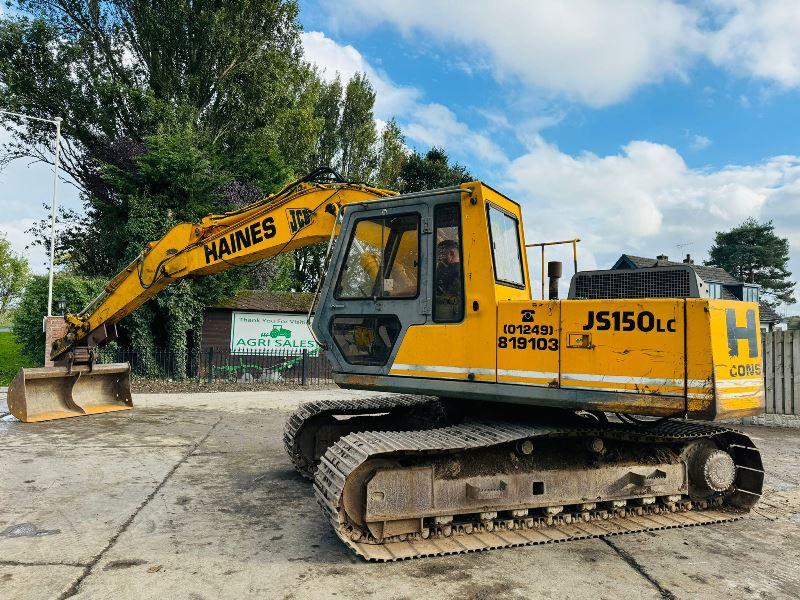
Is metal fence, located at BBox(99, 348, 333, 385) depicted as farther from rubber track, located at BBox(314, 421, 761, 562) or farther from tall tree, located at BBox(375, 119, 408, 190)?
tall tree, located at BBox(375, 119, 408, 190)

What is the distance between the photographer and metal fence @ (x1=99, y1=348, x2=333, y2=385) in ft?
51.6

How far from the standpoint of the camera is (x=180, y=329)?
16.3 m

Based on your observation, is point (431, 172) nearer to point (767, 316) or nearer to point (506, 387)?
point (767, 316)

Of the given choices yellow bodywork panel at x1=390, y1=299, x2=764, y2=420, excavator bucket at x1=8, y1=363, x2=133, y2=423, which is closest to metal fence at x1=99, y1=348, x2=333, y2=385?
excavator bucket at x1=8, y1=363, x2=133, y2=423

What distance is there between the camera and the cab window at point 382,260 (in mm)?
4734

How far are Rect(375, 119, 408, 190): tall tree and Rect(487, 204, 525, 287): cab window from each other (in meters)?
27.3

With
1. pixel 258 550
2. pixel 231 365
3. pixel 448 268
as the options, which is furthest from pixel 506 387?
pixel 231 365

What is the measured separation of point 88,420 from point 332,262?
6324 mm

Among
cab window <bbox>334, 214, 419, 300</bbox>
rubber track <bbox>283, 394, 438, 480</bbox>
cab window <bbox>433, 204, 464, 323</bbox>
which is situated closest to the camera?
cab window <bbox>433, 204, 464, 323</bbox>

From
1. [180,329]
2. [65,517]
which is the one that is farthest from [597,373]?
[180,329]

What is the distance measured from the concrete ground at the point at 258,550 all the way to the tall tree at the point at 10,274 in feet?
180

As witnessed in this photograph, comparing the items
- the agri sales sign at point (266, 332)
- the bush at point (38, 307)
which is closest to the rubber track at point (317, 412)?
the agri sales sign at point (266, 332)

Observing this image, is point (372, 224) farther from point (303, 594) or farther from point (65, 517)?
point (65, 517)

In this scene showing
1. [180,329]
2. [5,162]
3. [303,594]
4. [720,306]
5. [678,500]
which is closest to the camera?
[303,594]
